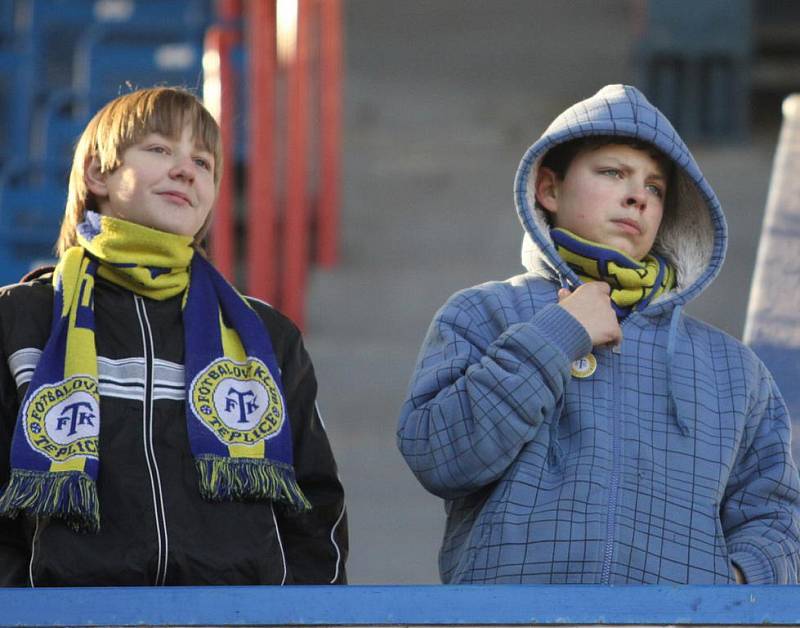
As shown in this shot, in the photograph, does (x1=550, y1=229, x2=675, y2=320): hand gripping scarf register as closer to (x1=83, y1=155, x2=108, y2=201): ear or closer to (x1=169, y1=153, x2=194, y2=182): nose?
(x1=169, y1=153, x2=194, y2=182): nose

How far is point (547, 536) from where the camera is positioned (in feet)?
10.3

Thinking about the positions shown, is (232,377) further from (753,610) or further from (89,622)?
(753,610)

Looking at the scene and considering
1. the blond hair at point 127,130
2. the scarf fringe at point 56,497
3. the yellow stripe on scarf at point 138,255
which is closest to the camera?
the scarf fringe at point 56,497

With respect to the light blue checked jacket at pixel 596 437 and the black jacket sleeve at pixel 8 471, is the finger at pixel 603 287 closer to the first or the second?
the light blue checked jacket at pixel 596 437

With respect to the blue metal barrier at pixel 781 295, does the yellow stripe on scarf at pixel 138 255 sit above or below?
above

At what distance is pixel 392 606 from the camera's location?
2758 millimetres

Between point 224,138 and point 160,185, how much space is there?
4.10 m

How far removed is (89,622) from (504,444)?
0.77m

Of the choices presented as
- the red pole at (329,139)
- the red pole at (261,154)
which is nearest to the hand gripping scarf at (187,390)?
the red pole at (261,154)

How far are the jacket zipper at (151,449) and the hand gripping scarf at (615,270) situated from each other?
0.76m

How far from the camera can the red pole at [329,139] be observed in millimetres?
7656

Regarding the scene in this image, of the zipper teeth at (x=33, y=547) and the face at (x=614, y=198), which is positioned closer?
the zipper teeth at (x=33, y=547)

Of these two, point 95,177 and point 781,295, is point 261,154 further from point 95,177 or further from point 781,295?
point 95,177

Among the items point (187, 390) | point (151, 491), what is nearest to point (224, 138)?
point (187, 390)
